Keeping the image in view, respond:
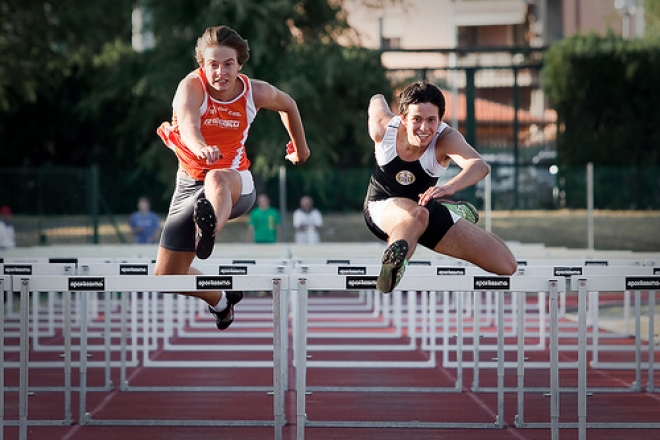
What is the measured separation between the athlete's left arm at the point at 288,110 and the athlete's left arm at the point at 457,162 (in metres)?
0.91

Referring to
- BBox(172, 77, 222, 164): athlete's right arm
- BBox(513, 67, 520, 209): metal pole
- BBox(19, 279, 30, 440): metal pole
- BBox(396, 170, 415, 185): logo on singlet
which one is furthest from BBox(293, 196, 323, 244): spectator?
BBox(19, 279, 30, 440): metal pole

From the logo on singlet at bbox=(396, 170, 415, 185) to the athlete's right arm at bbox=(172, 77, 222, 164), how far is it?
112 cm

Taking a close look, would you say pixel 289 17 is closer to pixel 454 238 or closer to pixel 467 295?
pixel 467 295

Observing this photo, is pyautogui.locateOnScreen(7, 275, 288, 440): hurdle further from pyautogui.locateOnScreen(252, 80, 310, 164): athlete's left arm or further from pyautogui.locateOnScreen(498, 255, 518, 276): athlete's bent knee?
pyautogui.locateOnScreen(498, 255, 518, 276): athlete's bent knee

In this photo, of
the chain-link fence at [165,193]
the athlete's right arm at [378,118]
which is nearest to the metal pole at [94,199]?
the chain-link fence at [165,193]

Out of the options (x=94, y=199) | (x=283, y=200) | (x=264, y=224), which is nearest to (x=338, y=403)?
(x=264, y=224)

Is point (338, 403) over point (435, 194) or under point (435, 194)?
under

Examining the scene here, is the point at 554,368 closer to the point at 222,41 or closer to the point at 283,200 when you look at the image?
the point at 222,41

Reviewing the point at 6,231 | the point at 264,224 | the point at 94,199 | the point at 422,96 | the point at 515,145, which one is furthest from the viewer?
the point at 515,145

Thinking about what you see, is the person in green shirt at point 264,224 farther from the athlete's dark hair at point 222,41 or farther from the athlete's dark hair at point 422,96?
the athlete's dark hair at point 422,96

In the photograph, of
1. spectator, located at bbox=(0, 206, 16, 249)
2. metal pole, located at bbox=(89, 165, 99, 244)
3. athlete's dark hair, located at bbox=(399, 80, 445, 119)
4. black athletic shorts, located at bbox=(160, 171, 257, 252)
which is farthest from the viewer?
metal pole, located at bbox=(89, 165, 99, 244)

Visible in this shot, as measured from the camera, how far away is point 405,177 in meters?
6.55

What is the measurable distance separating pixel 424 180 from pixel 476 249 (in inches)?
20.0

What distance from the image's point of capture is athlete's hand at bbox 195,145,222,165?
5.91m
